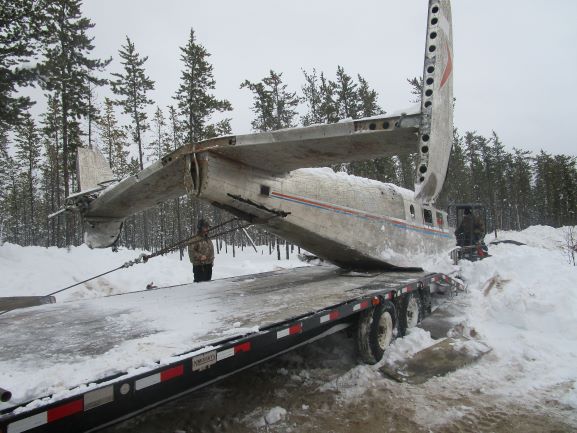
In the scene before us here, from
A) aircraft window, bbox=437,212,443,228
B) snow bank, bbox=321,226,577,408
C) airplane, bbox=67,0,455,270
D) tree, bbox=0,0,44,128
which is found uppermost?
tree, bbox=0,0,44,128

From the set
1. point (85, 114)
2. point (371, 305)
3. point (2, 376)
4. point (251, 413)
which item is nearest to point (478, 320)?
point (371, 305)

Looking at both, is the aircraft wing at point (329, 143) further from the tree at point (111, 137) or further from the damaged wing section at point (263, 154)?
the tree at point (111, 137)

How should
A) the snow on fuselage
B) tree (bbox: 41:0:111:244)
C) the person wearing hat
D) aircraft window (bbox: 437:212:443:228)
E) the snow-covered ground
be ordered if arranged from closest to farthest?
the snow-covered ground < the snow on fuselage < the person wearing hat < aircraft window (bbox: 437:212:443:228) < tree (bbox: 41:0:111:244)

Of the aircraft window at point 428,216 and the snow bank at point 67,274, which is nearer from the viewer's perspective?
the aircraft window at point 428,216

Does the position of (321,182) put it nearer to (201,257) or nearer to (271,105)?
(201,257)

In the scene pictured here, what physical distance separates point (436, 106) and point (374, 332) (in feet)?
11.0

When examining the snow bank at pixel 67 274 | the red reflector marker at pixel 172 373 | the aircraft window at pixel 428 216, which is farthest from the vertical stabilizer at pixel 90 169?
the aircraft window at pixel 428 216

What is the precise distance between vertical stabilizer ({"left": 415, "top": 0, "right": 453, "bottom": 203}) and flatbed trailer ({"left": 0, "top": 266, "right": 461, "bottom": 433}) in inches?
77.2

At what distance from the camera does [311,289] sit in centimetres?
666

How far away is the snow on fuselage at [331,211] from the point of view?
6441 millimetres

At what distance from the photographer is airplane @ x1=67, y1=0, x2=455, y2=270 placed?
195 inches

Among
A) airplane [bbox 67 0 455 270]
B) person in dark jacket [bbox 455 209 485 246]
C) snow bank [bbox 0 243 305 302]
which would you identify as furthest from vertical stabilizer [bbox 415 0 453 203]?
person in dark jacket [bbox 455 209 485 246]

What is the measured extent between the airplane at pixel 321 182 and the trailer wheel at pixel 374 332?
6.90 ft

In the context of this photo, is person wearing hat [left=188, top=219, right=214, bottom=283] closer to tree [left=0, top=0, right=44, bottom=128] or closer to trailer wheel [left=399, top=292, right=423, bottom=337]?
trailer wheel [left=399, top=292, right=423, bottom=337]
